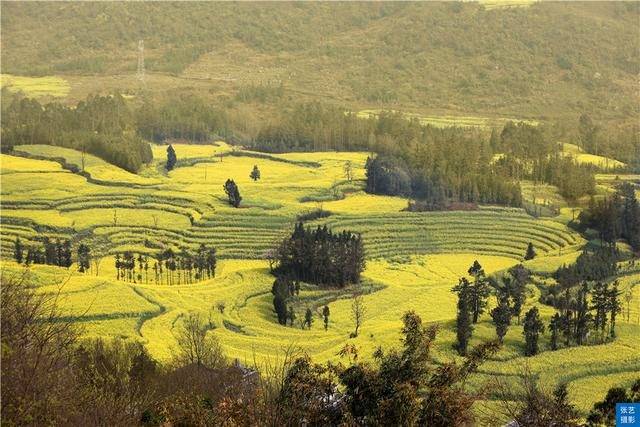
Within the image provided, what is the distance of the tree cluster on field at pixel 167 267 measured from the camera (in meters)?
54.0

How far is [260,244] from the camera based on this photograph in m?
62.7

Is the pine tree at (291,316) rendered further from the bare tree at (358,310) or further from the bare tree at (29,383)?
the bare tree at (29,383)

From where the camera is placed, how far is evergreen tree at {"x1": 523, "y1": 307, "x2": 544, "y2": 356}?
37.3 meters

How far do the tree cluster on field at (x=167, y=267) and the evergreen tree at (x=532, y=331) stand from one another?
71.8 feet

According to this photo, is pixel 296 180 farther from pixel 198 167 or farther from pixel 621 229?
pixel 621 229

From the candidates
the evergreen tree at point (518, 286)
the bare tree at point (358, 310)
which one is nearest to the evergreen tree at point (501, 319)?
the evergreen tree at point (518, 286)

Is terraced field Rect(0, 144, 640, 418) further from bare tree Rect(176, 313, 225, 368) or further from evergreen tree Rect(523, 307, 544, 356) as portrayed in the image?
bare tree Rect(176, 313, 225, 368)

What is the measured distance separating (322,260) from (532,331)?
1780cm

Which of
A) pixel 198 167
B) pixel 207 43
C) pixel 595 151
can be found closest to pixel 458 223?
pixel 198 167

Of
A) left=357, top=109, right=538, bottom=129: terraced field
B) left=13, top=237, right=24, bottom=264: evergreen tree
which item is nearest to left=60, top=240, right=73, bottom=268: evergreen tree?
left=13, top=237, right=24, bottom=264: evergreen tree

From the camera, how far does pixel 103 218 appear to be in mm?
67125

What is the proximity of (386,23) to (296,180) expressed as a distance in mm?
98359

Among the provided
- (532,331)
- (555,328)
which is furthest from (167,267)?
(555,328)

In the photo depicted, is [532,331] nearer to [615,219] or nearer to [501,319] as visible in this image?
[501,319]
